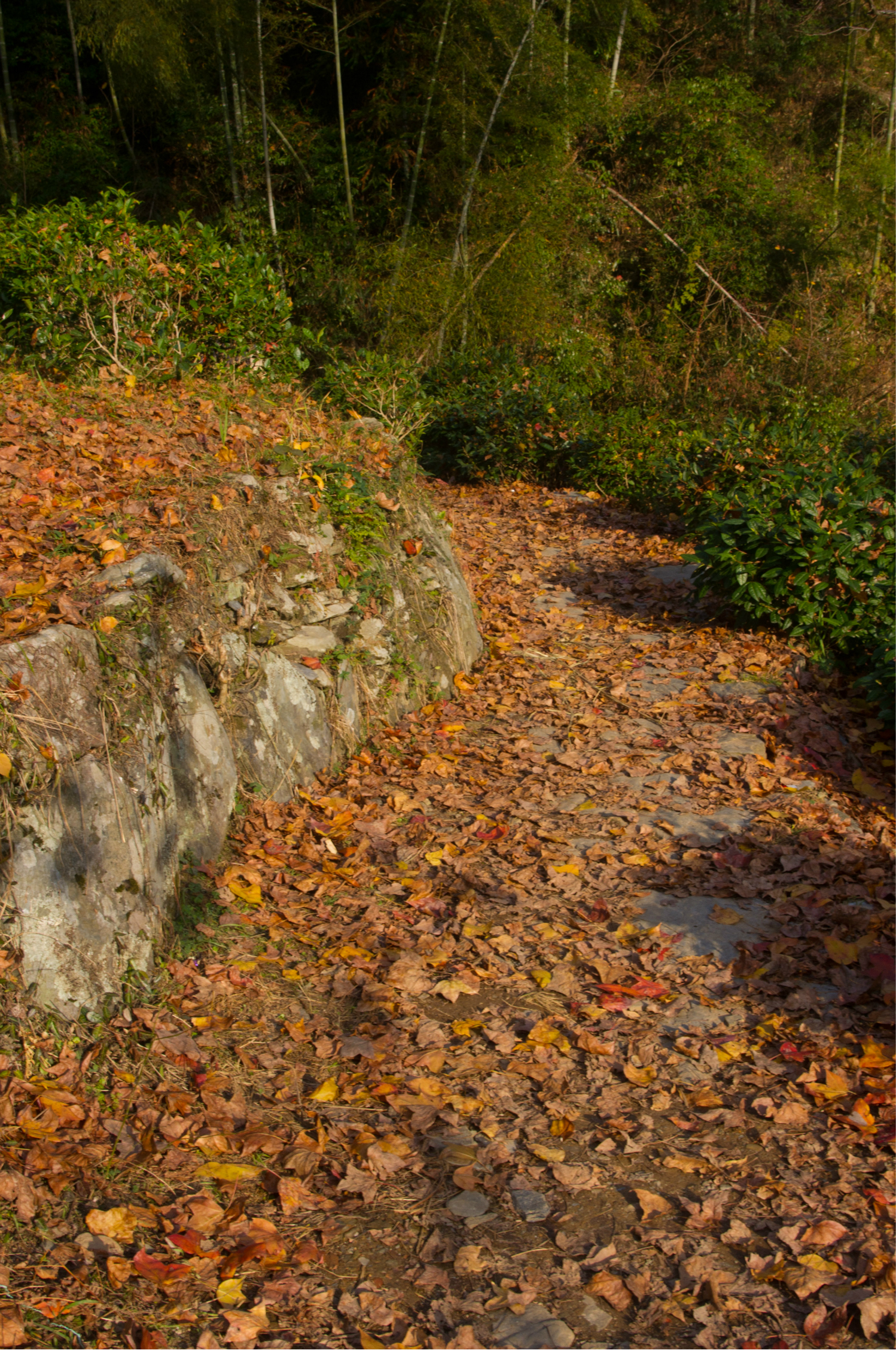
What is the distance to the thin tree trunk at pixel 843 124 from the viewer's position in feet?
48.7

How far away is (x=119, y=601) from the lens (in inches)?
131

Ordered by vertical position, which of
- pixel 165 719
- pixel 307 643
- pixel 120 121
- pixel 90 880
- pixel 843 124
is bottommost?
pixel 307 643

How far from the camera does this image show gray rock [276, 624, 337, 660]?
14.2 feet

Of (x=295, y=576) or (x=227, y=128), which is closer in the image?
(x=295, y=576)

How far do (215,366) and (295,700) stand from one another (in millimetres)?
3381

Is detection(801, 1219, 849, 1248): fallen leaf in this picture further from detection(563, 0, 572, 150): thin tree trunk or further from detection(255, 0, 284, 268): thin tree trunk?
detection(563, 0, 572, 150): thin tree trunk

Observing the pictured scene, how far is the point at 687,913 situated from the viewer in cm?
355

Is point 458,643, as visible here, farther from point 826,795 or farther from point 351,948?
point 351,948

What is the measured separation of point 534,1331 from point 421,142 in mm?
10860

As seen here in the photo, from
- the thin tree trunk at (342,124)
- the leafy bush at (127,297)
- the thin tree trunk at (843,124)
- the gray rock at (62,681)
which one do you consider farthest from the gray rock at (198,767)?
the thin tree trunk at (843,124)

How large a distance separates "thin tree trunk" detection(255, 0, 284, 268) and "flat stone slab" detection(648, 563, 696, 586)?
4661mm

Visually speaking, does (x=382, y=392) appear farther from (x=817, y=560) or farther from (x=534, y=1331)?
(x=534, y=1331)

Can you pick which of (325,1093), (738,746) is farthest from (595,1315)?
(738,746)

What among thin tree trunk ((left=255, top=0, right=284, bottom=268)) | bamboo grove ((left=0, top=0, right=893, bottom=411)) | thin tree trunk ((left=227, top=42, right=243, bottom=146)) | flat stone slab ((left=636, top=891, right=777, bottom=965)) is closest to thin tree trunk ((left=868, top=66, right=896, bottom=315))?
bamboo grove ((left=0, top=0, right=893, bottom=411))
